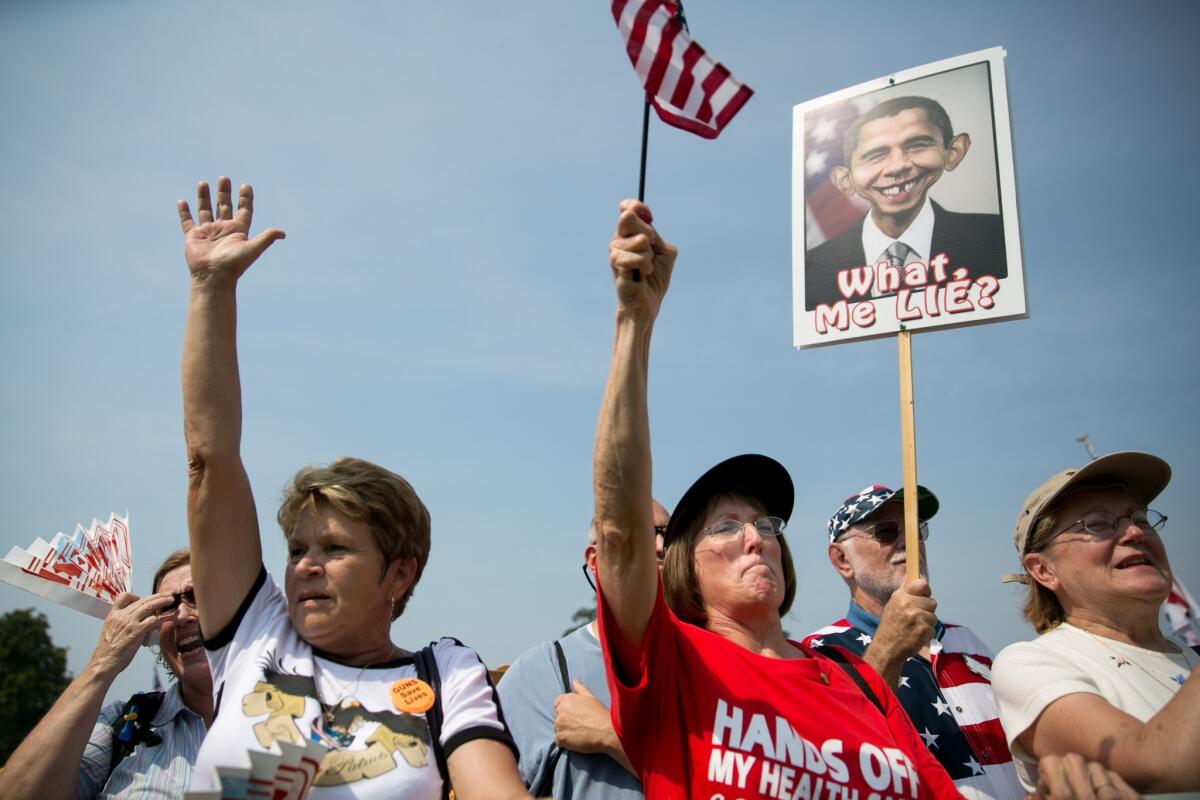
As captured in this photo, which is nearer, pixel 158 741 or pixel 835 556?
pixel 158 741

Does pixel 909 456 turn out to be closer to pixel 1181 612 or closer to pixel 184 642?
pixel 1181 612

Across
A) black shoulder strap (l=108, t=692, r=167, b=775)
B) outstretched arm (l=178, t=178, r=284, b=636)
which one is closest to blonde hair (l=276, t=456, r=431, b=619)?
outstretched arm (l=178, t=178, r=284, b=636)

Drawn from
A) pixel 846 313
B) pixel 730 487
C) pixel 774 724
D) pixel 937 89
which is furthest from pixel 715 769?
pixel 937 89

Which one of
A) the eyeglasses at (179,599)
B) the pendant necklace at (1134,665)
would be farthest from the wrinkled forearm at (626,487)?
the eyeglasses at (179,599)

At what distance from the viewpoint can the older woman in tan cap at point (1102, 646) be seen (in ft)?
7.98

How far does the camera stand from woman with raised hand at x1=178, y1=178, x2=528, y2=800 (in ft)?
8.02

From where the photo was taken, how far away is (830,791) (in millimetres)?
2531

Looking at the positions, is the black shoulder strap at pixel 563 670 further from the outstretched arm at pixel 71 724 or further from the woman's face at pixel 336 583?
the outstretched arm at pixel 71 724

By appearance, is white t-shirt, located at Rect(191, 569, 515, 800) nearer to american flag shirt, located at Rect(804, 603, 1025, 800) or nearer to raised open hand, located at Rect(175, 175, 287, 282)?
raised open hand, located at Rect(175, 175, 287, 282)

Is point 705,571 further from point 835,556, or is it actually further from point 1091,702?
point 835,556

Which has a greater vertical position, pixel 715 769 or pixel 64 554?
pixel 64 554

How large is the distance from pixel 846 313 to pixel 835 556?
57.1 inches

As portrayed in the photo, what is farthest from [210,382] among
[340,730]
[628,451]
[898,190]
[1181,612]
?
[1181,612]

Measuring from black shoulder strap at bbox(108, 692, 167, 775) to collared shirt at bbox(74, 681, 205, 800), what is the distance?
0.01m
